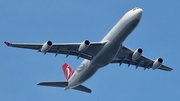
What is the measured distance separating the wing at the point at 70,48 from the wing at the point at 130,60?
175 inches

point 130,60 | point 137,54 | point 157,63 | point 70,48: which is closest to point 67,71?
point 130,60

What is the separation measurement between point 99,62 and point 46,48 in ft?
24.0

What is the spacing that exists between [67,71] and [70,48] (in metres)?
12.6

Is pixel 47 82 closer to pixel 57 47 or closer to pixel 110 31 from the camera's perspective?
pixel 57 47

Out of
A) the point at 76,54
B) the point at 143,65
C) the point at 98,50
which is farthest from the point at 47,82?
the point at 143,65

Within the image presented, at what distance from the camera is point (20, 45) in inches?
2350

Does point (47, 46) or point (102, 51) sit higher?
point (47, 46)

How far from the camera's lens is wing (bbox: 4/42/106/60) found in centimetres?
5997

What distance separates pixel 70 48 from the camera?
62500 mm

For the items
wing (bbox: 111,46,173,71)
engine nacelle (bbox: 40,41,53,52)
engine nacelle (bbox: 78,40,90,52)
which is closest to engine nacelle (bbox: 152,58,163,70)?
wing (bbox: 111,46,173,71)

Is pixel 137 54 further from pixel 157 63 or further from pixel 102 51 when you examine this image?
pixel 102 51

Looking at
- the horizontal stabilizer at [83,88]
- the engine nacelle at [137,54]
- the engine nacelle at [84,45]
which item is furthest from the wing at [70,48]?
the horizontal stabilizer at [83,88]

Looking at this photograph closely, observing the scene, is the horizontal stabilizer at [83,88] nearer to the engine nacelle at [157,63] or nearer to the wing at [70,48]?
the wing at [70,48]

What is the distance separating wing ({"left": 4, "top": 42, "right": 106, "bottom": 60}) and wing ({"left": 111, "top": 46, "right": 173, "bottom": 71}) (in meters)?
4.46
